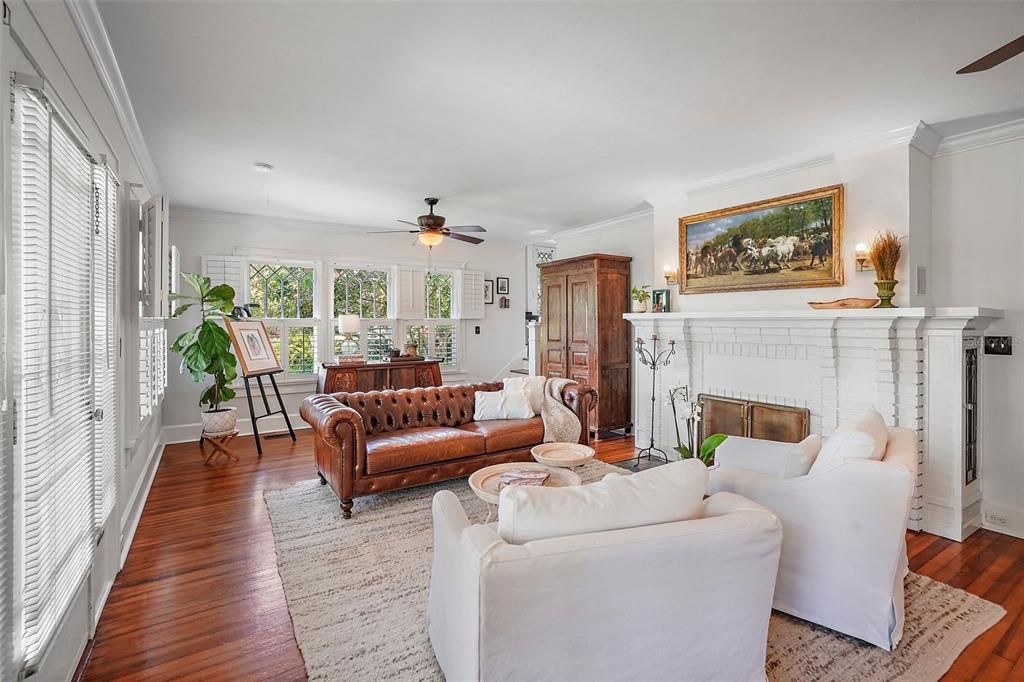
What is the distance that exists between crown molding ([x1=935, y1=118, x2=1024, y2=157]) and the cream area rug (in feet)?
9.39

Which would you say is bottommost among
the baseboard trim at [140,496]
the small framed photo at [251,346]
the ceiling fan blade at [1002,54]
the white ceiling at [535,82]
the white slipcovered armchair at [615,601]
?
the baseboard trim at [140,496]

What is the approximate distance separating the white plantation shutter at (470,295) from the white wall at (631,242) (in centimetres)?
161

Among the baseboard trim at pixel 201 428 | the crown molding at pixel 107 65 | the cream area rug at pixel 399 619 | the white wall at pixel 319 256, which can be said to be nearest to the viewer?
the cream area rug at pixel 399 619

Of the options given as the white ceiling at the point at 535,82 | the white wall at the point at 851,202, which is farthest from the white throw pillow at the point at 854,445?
the white ceiling at the point at 535,82

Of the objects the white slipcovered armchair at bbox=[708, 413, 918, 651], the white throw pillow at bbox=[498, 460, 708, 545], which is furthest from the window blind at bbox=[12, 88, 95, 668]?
the white slipcovered armchair at bbox=[708, 413, 918, 651]

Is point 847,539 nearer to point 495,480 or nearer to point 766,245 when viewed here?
point 495,480

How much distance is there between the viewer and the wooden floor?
6.47 ft

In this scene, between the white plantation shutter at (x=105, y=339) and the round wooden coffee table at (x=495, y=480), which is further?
the round wooden coffee table at (x=495, y=480)

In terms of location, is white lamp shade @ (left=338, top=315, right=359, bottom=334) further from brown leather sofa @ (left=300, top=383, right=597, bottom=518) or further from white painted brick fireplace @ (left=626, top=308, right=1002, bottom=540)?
white painted brick fireplace @ (left=626, top=308, right=1002, bottom=540)

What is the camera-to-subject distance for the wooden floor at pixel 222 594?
1.97 m

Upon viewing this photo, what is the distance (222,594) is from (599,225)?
5483 millimetres

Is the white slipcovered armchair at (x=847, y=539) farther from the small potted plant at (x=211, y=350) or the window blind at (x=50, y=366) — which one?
the small potted plant at (x=211, y=350)

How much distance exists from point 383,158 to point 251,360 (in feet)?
8.94

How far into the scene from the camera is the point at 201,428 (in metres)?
5.75
